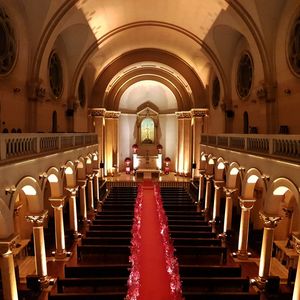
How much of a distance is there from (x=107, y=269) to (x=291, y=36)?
12431 millimetres

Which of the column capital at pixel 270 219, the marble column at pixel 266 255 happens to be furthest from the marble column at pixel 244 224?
the column capital at pixel 270 219

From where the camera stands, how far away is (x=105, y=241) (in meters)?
15.0

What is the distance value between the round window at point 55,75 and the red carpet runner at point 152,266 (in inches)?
359

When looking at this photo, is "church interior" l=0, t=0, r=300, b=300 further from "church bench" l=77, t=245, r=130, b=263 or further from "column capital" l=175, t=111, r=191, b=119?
"column capital" l=175, t=111, r=191, b=119

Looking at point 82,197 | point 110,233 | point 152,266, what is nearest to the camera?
point 152,266

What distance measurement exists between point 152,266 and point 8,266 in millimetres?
5548

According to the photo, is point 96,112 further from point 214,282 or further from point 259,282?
point 214,282

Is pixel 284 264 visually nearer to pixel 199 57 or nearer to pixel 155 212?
pixel 155 212

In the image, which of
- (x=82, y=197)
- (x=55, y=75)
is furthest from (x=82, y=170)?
(x=55, y=75)

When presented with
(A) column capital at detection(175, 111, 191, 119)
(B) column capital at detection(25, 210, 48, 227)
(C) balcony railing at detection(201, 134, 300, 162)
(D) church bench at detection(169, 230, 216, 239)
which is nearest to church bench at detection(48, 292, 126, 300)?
(B) column capital at detection(25, 210, 48, 227)

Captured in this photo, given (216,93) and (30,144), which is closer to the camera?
(30,144)

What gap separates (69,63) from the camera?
23250mm

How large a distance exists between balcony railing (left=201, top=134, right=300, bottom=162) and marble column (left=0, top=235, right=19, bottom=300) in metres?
8.29

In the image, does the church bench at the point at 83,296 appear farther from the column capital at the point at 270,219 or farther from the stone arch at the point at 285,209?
the stone arch at the point at 285,209
